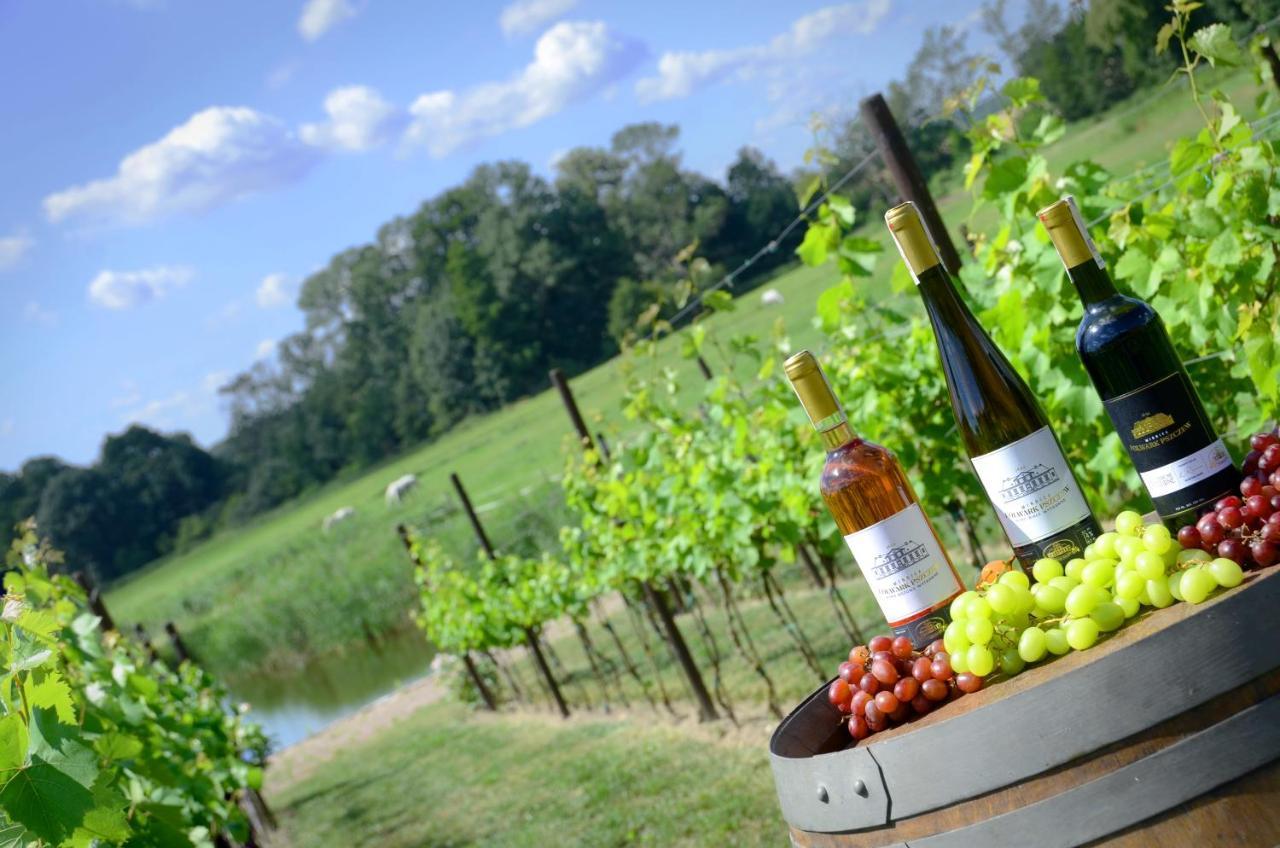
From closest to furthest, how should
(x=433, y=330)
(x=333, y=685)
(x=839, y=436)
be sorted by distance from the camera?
1. (x=839, y=436)
2. (x=333, y=685)
3. (x=433, y=330)

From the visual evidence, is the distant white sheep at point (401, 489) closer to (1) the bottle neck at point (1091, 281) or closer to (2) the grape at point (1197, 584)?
(1) the bottle neck at point (1091, 281)

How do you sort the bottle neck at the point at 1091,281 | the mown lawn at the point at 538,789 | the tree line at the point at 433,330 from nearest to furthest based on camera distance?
the bottle neck at the point at 1091,281 < the mown lawn at the point at 538,789 < the tree line at the point at 433,330

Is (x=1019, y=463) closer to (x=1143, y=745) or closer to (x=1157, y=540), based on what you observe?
(x=1157, y=540)

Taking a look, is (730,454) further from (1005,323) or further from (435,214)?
(435,214)

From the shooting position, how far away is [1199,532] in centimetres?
142

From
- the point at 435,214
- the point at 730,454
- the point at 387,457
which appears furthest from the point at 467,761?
the point at 435,214

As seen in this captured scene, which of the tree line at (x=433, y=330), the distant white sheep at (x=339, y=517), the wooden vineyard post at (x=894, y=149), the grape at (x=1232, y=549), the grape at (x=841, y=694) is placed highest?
the tree line at (x=433, y=330)

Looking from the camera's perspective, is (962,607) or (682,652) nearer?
(962,607)

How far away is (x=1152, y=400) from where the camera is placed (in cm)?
156

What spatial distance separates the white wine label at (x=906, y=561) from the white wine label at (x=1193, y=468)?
1.05ft

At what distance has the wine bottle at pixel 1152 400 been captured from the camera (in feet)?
5.12

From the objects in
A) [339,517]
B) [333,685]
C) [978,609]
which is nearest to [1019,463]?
[978,609]

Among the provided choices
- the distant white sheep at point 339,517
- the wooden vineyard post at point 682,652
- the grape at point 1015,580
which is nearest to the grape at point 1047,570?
the grape at point 1015,580

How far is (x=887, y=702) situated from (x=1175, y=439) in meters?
0.54
